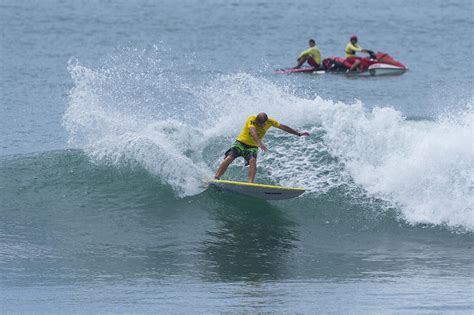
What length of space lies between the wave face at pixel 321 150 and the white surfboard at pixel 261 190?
2.66 ft

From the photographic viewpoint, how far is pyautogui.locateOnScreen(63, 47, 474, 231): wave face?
16641mm

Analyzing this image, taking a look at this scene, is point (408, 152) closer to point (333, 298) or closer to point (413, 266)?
point (413, 266)

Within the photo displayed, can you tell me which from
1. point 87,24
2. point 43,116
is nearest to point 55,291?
point 43,116

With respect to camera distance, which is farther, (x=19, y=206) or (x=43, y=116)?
(x=43, y=116)

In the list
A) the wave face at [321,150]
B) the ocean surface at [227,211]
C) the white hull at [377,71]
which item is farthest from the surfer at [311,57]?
the wave face at [321,150]

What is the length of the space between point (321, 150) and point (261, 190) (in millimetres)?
2419

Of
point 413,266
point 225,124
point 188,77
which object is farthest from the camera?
point 188,77

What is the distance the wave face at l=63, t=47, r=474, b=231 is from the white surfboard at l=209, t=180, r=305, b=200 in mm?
812

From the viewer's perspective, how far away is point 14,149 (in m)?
21.4

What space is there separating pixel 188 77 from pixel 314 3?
3400cm

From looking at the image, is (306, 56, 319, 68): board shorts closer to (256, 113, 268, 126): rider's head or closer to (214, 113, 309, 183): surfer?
(214, 113, 309, 183): surfer

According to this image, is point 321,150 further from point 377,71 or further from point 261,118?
point 377,71

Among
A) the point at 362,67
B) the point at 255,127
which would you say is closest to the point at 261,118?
the point at 255,127

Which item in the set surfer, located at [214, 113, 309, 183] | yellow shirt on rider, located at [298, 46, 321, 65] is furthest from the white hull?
surfer, located at [214, 113, 309, 183]
